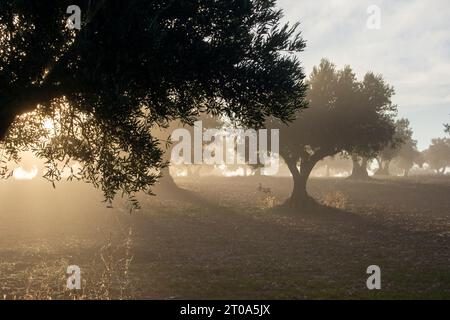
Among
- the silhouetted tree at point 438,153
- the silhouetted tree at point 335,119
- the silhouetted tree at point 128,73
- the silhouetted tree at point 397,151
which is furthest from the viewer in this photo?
the silhouetted tree at point 438,153

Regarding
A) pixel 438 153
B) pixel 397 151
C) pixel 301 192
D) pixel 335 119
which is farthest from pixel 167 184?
pixel 438 153

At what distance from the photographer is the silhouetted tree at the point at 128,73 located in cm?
1217

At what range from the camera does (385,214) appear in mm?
41531

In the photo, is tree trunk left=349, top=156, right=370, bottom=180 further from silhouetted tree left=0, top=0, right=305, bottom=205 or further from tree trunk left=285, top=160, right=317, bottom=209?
silhouetted tree left=0, top=0, right=305, bottom=205

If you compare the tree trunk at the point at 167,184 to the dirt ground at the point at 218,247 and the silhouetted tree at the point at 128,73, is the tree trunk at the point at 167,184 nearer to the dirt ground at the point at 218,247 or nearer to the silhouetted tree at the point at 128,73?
the dirt ground at the point at 218,247

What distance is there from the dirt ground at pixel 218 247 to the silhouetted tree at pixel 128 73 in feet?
16.0

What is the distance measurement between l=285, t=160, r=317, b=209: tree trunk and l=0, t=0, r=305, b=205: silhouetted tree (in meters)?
29.6

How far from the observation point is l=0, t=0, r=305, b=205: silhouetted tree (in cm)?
1217

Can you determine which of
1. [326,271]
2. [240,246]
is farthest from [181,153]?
[326,271]

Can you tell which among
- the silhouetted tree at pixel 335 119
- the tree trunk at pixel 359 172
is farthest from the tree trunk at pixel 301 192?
the tree trunk at pixel 359 172

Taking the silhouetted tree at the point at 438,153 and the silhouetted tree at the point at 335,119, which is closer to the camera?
the silhouetted tree at the point at 335,119

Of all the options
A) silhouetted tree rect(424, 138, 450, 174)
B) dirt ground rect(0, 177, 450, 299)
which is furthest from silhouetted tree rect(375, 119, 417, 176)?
dirt ground rect(0, 177, 450, 299)

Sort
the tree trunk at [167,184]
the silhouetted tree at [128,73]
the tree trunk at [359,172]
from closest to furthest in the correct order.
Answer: the silhouetted tree at [128,73]
the tree trunk at [167,184]
the tree trunk at [359,172]
